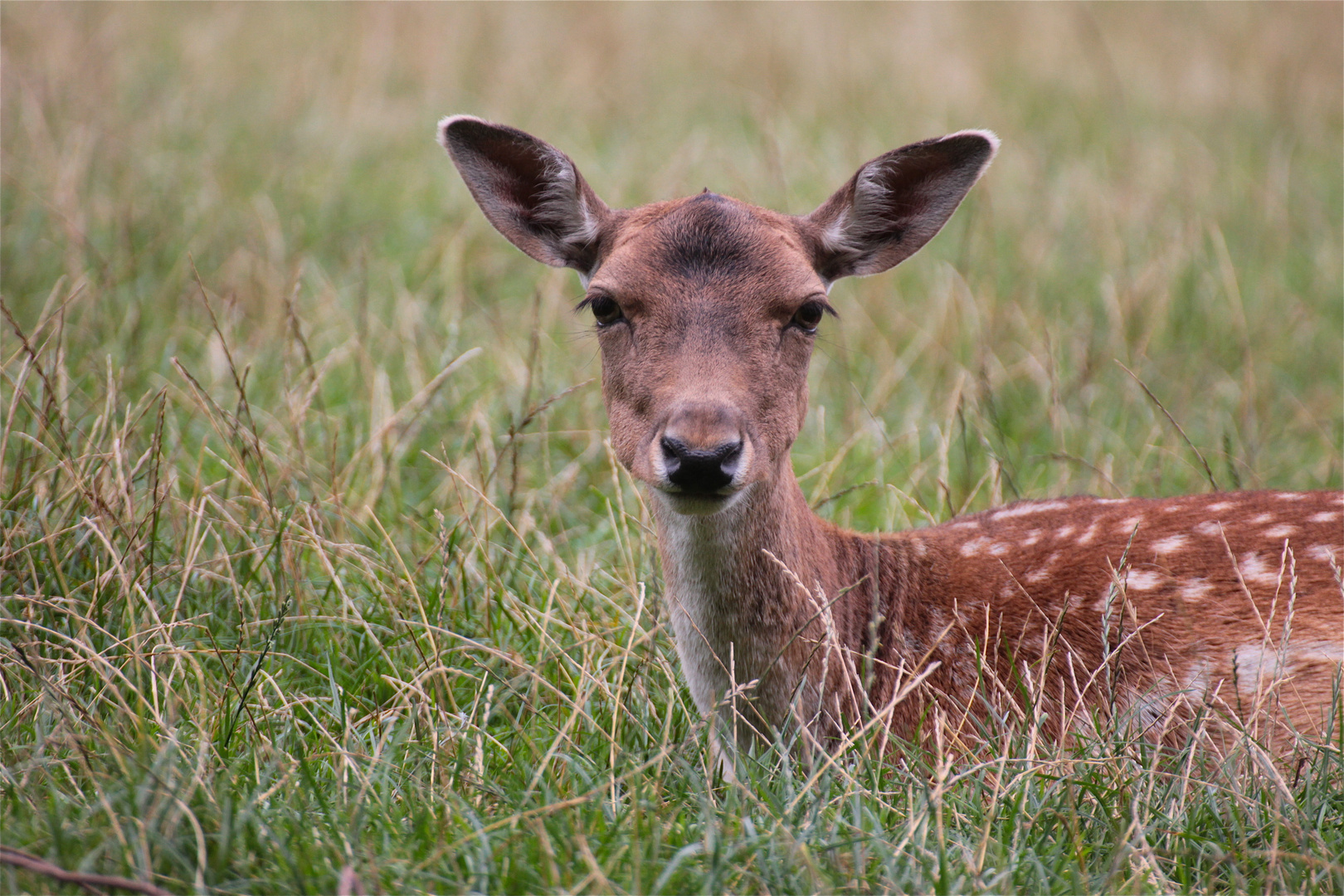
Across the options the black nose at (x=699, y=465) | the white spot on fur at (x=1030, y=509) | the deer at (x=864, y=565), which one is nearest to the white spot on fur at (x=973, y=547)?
the deer at (x=864, y=565)

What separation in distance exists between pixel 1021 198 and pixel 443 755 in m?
6.92

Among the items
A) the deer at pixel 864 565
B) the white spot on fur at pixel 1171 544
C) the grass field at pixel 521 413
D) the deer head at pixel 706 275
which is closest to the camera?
the grass field at pixel 521 413

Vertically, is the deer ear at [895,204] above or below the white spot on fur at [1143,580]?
above

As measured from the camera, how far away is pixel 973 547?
4020 mm

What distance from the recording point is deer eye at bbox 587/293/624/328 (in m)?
3.61

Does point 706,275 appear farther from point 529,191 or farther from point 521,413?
point 521,413

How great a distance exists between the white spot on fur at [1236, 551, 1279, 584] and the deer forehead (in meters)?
1.49

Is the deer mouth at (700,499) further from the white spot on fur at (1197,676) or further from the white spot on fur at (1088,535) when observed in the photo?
the white spot on fur at (1197,676)

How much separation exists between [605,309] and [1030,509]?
1.66 meters

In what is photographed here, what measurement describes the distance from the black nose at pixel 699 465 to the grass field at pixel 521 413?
0.67 m

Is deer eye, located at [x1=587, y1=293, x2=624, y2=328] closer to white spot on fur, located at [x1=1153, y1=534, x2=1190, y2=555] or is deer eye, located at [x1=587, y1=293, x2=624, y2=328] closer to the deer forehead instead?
the deer forehead

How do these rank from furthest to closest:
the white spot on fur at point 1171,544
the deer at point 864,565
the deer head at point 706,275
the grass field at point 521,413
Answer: the white spot on fur at point 1171,544, the deer at point 864,565, the deer head at point 706,275, the grass field at point 521,413

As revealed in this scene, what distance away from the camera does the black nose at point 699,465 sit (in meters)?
2.99

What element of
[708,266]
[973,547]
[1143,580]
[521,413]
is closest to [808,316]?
[708,266]
